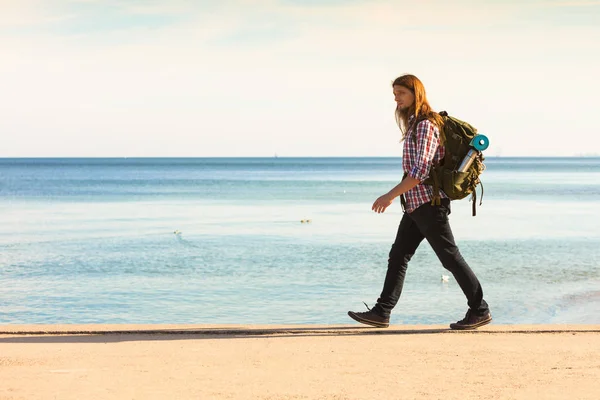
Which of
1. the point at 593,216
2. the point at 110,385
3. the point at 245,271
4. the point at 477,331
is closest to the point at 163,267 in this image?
the point at 245,271

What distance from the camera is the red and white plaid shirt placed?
6.02 metres

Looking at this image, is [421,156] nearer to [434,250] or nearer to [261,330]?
[434,250]

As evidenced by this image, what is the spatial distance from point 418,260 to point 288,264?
2.22 meters

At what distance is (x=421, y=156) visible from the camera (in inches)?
237

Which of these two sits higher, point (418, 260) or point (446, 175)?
point (446, 175)

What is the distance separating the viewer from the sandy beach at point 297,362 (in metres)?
4.64

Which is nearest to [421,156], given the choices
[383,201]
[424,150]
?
[424,150]

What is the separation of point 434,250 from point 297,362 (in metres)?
1.45

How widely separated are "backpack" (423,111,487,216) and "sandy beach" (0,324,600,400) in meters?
1.04

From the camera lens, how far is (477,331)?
6.38 meters

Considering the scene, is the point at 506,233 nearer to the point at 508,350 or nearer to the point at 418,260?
the point at 418,260

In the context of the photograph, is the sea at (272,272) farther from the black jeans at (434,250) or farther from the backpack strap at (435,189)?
the backpack strap at (435,189)

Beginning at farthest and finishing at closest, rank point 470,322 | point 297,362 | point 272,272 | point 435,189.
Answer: point 272,272 → point 470,322 → point 435,189 → point 297,362

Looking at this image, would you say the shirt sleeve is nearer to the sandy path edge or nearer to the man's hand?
the man's hand
